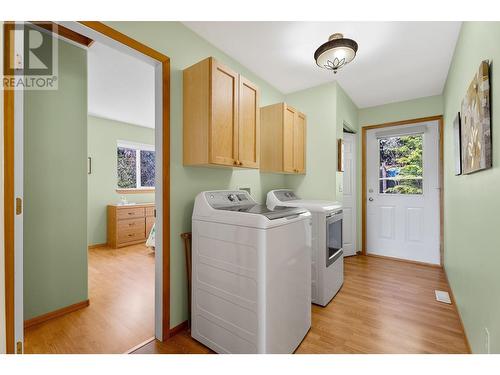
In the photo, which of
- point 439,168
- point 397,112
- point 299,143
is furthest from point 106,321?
point 397,112

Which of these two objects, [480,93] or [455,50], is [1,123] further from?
[455,50]

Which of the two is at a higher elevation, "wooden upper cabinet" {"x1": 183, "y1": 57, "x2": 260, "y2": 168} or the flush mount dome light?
the flush mount dome light

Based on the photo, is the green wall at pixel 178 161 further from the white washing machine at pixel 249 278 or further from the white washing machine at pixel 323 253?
the white washing machine at pixel 323 253

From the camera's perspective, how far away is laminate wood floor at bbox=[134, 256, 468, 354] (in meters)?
1.67

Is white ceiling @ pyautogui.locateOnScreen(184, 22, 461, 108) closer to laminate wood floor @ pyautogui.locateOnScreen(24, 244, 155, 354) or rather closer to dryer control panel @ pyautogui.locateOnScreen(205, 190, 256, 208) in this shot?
dryer control panel @ pyautogui.locateOnScreen(205, 190, 256, 208)

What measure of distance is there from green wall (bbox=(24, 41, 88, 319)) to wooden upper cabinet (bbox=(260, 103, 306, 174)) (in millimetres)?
1840

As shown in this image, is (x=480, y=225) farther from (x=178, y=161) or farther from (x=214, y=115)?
(x=178, y=161)

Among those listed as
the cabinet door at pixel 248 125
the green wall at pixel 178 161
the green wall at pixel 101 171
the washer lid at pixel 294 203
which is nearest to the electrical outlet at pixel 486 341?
the washer lid at pixel 294 203

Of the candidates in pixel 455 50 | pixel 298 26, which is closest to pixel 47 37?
pixel 298 26

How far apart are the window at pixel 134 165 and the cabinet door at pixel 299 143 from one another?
12.2 feet

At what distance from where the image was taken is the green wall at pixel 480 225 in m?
1.11

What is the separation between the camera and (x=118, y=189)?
4.74 metres

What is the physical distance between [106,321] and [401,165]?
4240 mm

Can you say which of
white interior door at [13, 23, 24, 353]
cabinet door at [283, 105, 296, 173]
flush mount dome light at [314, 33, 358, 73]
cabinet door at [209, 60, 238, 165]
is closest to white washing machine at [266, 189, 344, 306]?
cabinet door at [283, 105, 296, 173]
